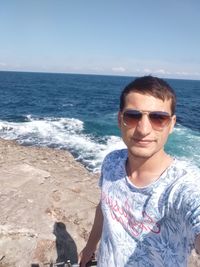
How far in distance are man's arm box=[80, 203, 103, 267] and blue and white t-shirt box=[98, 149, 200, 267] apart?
49cm

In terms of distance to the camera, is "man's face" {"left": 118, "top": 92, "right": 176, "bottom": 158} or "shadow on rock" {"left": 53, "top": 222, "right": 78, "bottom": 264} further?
"shadow on rock" {"left": 53, "top": 222, "right": 78, "bottom": 264}

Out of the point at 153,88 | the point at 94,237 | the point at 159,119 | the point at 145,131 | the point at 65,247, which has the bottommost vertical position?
the point at 65,247

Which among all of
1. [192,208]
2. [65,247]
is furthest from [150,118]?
[65,247]

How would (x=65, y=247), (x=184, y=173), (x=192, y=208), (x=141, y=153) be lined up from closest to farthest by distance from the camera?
(x=192, y=208)
(x=184, y=173)
(x=141, y=153)
(x=65, y=247)

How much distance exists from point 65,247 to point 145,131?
3.67m

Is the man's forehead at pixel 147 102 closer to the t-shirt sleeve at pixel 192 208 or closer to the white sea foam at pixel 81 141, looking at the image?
the t-shirt sleeve at pixel 192 208

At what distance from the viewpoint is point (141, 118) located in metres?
2.48

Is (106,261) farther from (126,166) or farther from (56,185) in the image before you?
(56,185)

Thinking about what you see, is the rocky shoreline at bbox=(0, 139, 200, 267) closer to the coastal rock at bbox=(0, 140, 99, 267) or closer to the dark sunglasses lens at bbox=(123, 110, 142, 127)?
the coastal rock at bbox=(0, 140, 99, 267)

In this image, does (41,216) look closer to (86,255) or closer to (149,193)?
(86,255)

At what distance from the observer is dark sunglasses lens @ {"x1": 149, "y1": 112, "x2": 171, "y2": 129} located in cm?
243

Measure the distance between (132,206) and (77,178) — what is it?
243 inches

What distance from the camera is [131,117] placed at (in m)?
2.50

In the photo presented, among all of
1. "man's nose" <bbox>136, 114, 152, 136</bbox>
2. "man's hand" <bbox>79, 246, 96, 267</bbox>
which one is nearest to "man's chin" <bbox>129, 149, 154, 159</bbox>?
"man's nose" <bbox>136, 114, 152, 136</bbox>
